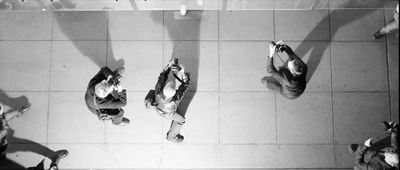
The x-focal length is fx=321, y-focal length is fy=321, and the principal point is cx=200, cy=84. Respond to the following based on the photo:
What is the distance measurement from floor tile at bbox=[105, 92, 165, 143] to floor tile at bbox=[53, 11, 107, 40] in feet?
5.55

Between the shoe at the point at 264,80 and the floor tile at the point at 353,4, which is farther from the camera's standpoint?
the floor tile at the point at 353,4

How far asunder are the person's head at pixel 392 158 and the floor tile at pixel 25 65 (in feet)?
20.6

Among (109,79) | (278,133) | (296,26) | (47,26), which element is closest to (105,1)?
(47,26)

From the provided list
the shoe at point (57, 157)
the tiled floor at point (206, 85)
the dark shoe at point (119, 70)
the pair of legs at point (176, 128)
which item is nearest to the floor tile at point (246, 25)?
the tiled floor at point (206, 85)

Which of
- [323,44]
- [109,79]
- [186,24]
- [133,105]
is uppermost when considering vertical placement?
[186,24]

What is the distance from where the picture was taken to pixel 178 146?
20.5ft

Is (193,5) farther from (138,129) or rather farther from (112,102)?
(138,129)

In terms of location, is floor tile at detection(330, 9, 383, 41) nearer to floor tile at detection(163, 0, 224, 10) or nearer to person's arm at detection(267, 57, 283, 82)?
person's arm at detection(267, 57, 283, 82)

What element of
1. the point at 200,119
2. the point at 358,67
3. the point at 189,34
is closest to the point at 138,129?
the point at 200,119

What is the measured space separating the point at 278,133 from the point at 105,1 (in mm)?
4252

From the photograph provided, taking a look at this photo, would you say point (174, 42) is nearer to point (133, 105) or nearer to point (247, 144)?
point (133, 105)

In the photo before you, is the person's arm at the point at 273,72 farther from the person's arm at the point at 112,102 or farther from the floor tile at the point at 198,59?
the person's arm at the point at 112,102

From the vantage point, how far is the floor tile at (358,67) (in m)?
6.43

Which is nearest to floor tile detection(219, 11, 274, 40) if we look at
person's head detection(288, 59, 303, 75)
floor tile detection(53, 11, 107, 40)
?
person's head detection(288, 59, 303, 75)
